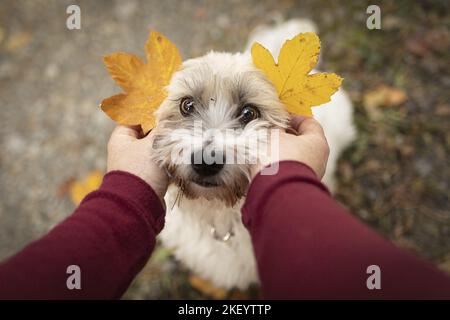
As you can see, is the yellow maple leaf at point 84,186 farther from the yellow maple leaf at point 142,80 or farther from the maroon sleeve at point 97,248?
the maroon sleeve at point 97,248

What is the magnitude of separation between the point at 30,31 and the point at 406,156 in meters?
3.23

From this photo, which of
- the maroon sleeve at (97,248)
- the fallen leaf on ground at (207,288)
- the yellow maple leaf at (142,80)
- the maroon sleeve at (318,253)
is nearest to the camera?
the maroon sleeve at (318,253)

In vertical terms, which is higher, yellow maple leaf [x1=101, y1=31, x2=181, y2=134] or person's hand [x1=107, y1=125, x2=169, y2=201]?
yellow maple leaf [x1=101, y1=31, x2=181, y2=134]

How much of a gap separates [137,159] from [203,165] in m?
0.23

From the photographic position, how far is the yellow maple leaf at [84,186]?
107 inches

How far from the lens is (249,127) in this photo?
1361mm

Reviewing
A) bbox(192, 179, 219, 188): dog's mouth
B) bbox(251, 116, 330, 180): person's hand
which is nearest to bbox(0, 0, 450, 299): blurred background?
bbox(192, 179, 219, 188): dog's mouth

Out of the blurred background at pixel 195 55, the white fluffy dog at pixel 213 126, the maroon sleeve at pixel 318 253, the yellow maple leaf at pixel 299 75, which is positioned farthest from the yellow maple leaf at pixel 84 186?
the maroon sleeve at pixel 318 253

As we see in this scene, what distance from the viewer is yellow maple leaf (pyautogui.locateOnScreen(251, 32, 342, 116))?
1235 millimetres

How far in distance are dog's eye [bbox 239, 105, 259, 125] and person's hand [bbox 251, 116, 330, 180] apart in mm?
151

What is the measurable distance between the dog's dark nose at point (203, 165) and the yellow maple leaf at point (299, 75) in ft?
1.16

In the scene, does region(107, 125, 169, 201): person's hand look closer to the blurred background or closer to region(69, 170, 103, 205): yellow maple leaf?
the blurred background
